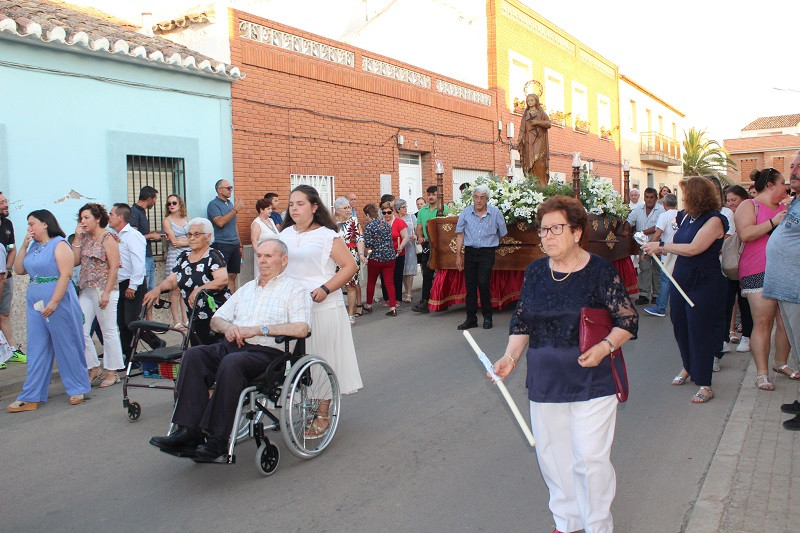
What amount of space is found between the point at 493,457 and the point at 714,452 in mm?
1483

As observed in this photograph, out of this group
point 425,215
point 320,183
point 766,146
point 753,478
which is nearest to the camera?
point 753,478

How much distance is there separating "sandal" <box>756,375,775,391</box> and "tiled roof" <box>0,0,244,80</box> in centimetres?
921

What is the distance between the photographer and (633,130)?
36562 millimetres

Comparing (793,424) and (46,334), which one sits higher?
(46,334)

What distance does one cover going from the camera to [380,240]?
476 inches

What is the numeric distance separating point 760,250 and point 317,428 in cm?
420

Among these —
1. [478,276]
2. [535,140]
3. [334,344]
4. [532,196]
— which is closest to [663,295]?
[532,196]

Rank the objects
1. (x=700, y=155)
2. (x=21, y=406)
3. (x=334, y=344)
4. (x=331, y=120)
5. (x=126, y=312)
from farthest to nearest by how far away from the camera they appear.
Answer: (x=700, y=155), (x=331, y=120), (x=126, y=312), (x=21, y=406), (x=334, y=344)

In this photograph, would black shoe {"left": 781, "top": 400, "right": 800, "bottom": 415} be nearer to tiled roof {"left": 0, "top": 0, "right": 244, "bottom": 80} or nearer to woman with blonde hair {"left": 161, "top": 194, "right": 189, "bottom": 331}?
woman with blonde hair {"left": 161, "top": 194, "right": 189, "bottom": 331}

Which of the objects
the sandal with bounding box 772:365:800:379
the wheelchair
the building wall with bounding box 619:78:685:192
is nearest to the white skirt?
the wheelchair

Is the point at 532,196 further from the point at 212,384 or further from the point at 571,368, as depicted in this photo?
the point at 571,368

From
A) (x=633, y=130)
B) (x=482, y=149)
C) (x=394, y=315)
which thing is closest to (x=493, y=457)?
(x=394, y=315)

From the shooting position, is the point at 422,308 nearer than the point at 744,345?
No

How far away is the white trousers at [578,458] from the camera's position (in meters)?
3.47
